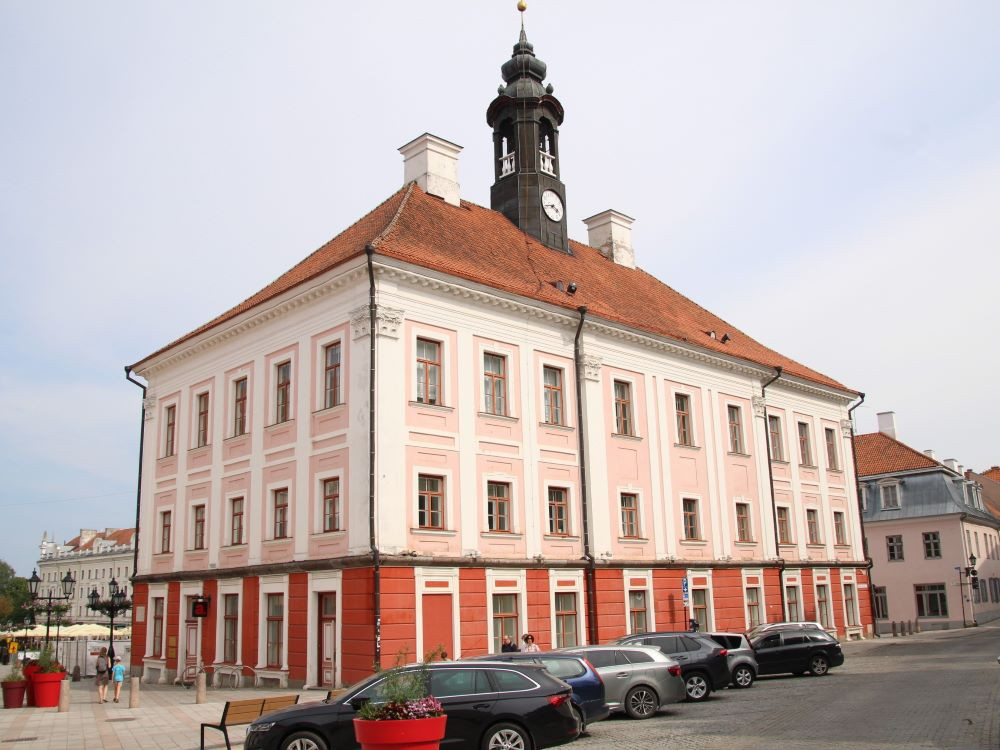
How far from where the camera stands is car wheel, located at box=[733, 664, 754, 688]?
2302 centimetres

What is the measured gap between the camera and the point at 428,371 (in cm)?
2570

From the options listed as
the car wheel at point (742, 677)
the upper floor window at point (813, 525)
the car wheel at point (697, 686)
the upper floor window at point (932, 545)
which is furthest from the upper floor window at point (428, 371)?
the upper floor window at point (932, 545)

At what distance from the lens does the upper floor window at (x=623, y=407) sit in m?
31.0

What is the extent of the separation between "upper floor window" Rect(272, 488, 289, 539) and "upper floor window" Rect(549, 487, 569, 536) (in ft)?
25.1

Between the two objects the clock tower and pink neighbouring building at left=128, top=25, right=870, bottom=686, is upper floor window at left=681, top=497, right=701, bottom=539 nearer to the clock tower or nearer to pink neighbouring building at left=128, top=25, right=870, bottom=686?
pink neighbouring building at left=128, top=25, right=870, bottom=686

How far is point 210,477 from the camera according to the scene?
98.8ft

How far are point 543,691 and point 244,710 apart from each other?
5008 millimetres

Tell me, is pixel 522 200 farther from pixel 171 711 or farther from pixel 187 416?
pixel 171 711

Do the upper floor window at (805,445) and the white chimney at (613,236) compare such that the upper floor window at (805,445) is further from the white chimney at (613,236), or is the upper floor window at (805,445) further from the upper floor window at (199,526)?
the upper floor window at (199,526)

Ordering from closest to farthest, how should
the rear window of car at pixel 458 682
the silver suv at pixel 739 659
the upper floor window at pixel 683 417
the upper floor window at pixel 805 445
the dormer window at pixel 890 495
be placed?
the rear window of car at pixel 458 682 < the silver suv at pixel 739 659 < the upper floor window at pixel 683 417 < the upper floor window at pixel 805 445 < the dormer window at pixel 890 495

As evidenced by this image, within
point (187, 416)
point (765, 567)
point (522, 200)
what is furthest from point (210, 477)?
point (765, 567)

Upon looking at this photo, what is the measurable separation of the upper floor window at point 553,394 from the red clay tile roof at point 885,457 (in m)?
36.5

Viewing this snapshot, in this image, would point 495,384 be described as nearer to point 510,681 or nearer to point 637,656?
point 637,656

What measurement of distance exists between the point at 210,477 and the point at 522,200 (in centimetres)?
1506
